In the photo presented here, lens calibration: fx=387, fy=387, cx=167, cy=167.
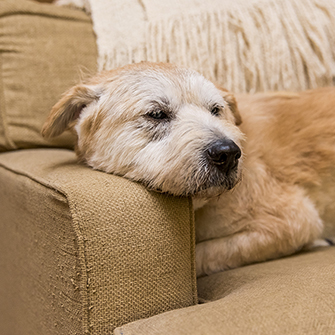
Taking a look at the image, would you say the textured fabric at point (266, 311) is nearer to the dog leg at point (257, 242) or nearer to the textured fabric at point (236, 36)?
the dog leg at point (257, 242)

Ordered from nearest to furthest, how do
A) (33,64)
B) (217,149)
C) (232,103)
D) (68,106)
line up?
(217,149) → (68,106) → (232,103) → (33,64)

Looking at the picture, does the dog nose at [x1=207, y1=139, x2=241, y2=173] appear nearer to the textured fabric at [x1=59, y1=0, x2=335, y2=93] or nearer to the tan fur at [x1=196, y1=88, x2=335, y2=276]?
the tan fur at [x1=196, y1=88, x2=335, y2=276]

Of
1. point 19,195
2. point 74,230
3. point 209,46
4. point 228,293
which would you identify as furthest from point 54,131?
point 209,46

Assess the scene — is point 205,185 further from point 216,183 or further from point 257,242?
point 257,242

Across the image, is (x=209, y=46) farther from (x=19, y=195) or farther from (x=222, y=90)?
(x=19, y=195)

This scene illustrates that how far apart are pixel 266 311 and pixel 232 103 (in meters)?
0.81

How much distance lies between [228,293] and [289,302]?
0.24 metres

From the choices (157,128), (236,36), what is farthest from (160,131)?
(236,36)

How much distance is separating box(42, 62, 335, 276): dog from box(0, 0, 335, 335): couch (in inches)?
3.1

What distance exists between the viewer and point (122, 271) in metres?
0.97

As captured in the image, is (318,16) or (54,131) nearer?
(54,131)

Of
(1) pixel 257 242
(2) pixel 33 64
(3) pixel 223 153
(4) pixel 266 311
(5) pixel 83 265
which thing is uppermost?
(2) pixel 33 64

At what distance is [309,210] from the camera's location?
150 cm

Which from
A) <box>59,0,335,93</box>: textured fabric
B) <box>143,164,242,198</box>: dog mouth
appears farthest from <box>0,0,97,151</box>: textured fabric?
<box>143,164,242,198</box>: dog mouth
